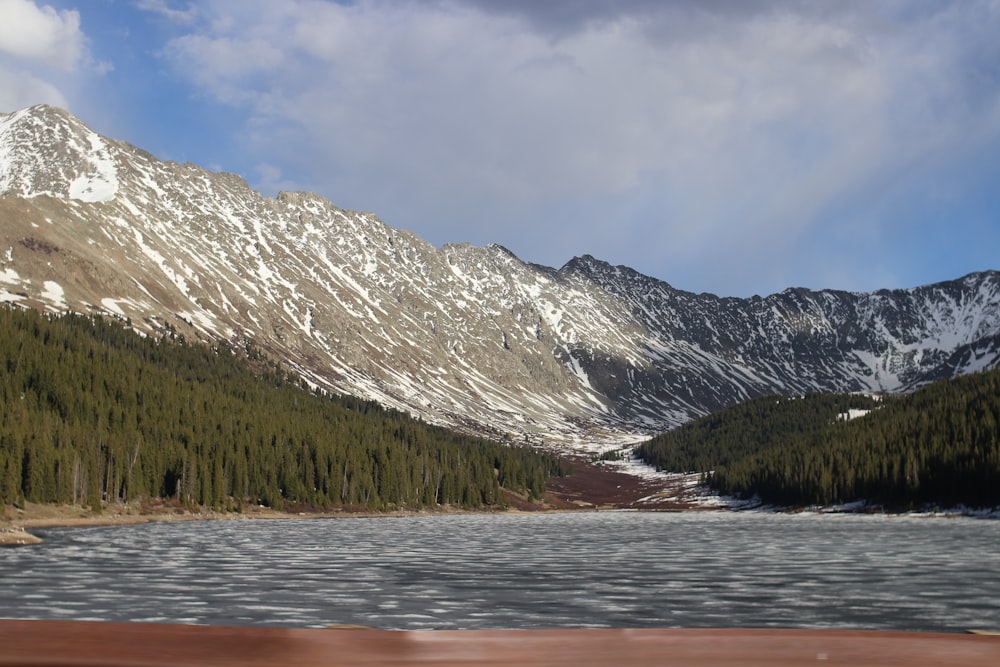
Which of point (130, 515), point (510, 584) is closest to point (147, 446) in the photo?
point (130, 515)

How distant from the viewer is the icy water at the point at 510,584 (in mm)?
28797

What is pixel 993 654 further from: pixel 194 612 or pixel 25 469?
pixel 25 469

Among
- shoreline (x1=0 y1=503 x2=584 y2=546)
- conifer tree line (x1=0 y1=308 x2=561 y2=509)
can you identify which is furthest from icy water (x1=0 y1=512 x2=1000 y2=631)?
conifer tree line (x1=0 y1=308 x2=561 y2=509)

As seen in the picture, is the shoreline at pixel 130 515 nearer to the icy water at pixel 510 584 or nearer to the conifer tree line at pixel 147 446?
the conifer tree line at pixel 147 446

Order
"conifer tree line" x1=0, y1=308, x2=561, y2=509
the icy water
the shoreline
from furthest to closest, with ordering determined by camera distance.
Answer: "conifer tree line" x1=0, y1=308, x2=561, y2=509 < the shoreline < the icy water

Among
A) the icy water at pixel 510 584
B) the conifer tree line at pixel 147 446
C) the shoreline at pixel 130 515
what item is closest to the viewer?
the icy water at pixel 510 584

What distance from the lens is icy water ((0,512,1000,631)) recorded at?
28.8 m

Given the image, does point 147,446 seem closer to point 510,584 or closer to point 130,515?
point 130,515

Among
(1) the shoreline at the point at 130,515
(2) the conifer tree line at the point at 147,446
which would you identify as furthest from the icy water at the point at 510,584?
(2) the conifer tree line at the point at 147,446

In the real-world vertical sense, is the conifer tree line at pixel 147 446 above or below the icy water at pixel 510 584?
above

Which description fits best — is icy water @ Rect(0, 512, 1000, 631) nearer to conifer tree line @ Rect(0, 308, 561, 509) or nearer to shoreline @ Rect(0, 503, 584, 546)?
shoreline @ Rect(0, 503, 584, 546)

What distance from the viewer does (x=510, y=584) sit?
41312mm

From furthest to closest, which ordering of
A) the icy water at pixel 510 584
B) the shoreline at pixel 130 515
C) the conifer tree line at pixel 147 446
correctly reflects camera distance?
1. the conifer tree line at pixel 147 446
2. the shoreline at pixel 130 515
3. the icy water at pixel 510 584

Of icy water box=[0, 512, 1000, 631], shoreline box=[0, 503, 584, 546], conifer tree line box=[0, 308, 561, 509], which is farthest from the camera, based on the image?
conifer tree line box=[0, 308, 561, 509]
